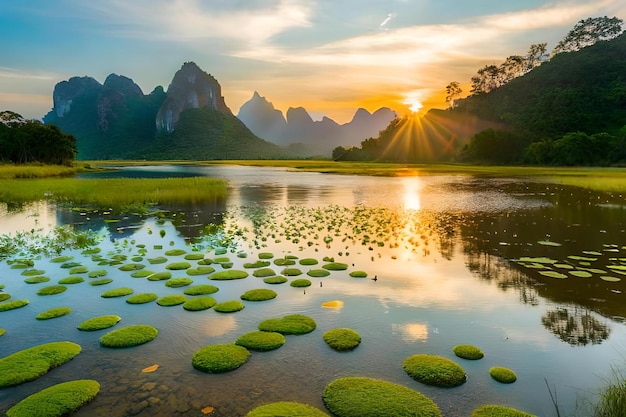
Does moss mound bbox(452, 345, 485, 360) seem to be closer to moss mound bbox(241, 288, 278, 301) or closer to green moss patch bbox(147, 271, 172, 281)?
moss mound bbox(241, 288, 278, 301)

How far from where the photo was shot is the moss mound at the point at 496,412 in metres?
6.46

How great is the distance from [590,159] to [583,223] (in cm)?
7924

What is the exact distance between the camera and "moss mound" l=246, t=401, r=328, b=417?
649 cm

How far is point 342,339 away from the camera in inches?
363

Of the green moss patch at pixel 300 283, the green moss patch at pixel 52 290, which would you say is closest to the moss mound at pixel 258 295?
the green moss patch at pixel 300 283

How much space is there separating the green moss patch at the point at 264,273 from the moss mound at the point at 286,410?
7.60 metres

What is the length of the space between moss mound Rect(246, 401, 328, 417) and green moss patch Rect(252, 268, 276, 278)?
24.9 ft

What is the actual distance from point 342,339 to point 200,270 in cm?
741

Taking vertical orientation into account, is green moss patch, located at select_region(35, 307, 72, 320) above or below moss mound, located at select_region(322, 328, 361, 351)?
below

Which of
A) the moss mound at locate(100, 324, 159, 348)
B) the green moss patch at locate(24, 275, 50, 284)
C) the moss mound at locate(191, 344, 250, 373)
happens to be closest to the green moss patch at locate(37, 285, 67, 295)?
the green moss patch at locate(24, 275, 50, 284)

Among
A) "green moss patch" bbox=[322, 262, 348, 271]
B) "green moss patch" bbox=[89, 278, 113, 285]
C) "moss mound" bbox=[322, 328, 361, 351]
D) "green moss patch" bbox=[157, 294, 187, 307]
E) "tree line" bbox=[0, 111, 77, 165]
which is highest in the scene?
"tree line" bbox=[0, 111, 77, 165]

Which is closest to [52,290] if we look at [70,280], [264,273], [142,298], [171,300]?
[70,280]

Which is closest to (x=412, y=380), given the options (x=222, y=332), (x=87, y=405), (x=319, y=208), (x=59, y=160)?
(x=222, y=332)

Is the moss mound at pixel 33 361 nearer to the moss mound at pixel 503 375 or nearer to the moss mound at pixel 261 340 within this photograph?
the moss mound at pixel 261 340
